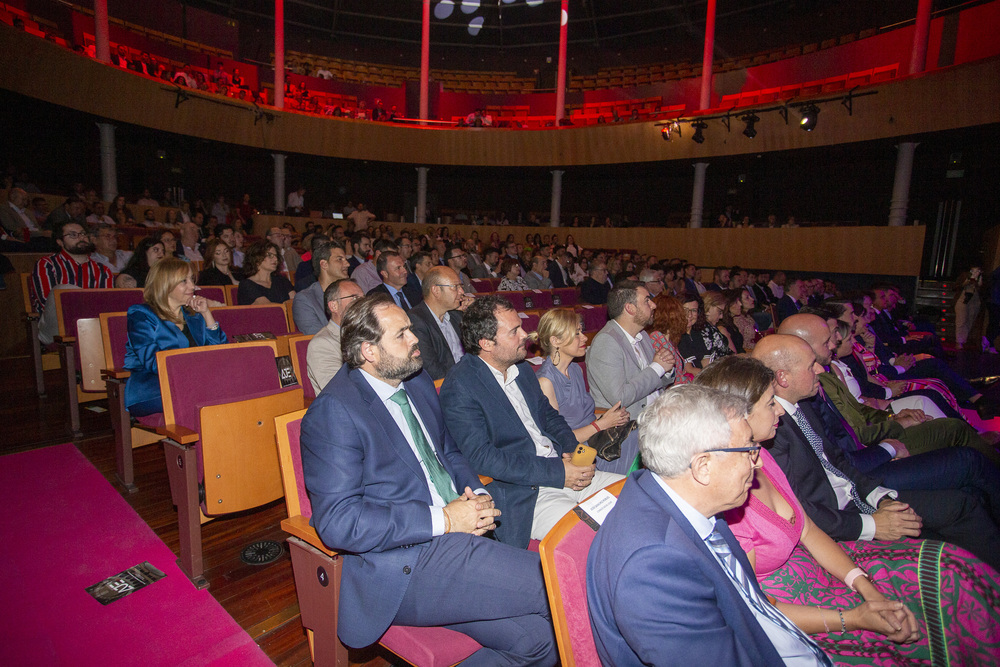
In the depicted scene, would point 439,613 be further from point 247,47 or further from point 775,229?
point 247,47

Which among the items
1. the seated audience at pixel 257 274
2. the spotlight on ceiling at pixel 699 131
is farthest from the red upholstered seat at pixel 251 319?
the spotlight on ceiling at pixel 699 131

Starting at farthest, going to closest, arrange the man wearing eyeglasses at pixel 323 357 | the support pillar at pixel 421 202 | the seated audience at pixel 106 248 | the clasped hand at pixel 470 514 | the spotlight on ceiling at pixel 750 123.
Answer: the support pillar at pixel 421 202, the spotlight on ceiling at pixel 750 123, the seated audience at pixel 106 248, the man wearing eyeglasses at pixel 323 357, the clasped hand at pixel 470 514

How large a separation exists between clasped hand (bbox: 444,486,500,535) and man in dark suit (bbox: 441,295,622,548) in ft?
0.90

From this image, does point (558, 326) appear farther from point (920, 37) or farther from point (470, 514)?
point (920, 37)

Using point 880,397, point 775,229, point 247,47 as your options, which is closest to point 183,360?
point 880,397

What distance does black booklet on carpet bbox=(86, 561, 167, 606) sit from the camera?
1970 millimetres

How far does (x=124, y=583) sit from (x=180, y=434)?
2.19 ft

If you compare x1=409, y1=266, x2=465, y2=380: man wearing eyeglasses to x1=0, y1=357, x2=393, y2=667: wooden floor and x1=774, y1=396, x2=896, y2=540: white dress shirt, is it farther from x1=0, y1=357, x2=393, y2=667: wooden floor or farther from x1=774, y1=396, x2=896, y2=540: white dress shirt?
x1=774, y1=396, x2=896, y2=540: white dress shirt

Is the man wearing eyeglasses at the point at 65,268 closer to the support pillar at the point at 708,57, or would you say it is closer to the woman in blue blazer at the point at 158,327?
the woman in blue blazer at the point at 158,327

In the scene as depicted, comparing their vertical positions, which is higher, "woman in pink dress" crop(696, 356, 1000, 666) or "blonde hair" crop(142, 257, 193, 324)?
"blonde hair" crop(142, 257, 193, 324)

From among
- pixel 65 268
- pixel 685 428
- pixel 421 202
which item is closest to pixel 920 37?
pixel 421 202

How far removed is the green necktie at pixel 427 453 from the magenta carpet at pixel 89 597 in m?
0.86

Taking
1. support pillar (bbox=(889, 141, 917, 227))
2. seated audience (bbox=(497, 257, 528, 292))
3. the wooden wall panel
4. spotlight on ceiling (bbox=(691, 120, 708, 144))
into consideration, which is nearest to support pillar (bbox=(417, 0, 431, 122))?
the wooden wall panel

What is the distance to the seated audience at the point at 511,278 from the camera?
6.95 metres
